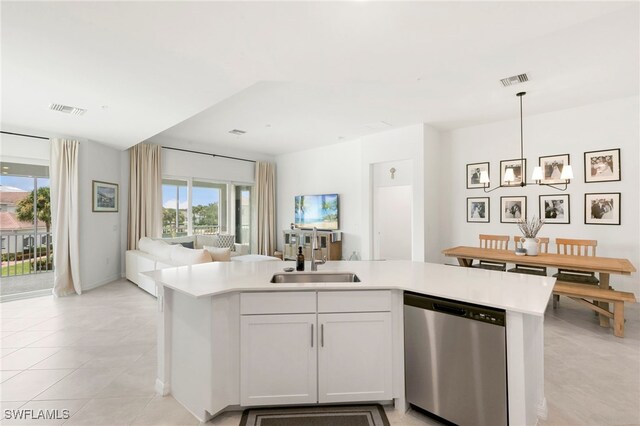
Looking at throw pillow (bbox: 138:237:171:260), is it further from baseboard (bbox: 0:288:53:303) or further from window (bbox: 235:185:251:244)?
window (bbox: 235:185:251:244)

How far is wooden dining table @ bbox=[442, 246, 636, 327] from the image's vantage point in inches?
122

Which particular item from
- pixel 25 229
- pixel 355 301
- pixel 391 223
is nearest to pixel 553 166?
pixel 391 223

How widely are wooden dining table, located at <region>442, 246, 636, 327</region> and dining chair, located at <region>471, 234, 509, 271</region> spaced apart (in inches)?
8.3

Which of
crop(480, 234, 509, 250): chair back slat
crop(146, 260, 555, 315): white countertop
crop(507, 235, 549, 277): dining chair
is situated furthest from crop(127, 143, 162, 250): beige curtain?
crop(507, 235, 549, 277): dining chair

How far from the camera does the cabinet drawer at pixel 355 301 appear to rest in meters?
1.88

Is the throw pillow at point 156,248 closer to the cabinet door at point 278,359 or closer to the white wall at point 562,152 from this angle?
the cabinet door at point 278,359

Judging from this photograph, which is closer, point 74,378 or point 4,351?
point 74,378

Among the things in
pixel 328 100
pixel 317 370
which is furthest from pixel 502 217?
pixel 317 370

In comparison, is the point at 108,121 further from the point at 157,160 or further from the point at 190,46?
the point at 190,46

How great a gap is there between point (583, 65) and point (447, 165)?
2.73 meters

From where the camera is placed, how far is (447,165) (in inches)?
228

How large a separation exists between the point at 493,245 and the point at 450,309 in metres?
4.02

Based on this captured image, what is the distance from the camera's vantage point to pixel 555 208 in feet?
15.3

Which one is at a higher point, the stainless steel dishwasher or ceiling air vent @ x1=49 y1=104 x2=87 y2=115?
ceiling air vent @ x1=49 y1=104 x2=87 y2=115
